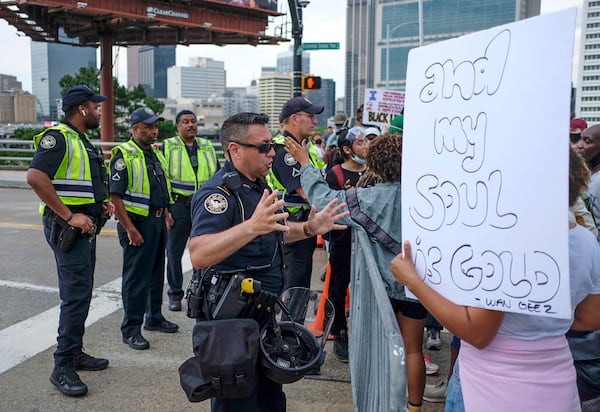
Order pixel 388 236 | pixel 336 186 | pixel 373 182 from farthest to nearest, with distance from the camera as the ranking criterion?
pixel 336 186
pixel 373 182
pixel 388 236

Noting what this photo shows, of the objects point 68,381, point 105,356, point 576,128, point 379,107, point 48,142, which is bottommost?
point 105,356

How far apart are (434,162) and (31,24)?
92.6 feet

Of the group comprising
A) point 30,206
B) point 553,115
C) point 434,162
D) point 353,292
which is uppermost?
point 553,115

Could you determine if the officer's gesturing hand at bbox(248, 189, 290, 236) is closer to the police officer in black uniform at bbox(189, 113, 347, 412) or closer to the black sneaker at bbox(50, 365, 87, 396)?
the police officer in black uniform at bbox(189, 113, 347, 412)

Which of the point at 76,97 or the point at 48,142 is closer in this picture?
the point at 48,142

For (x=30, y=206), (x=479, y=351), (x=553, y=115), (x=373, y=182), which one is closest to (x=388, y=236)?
(x=373, y=182)

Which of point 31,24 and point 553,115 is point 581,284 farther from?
point 31,24

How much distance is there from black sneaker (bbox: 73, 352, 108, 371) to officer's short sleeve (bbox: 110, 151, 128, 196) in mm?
1368

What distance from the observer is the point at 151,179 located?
509cm

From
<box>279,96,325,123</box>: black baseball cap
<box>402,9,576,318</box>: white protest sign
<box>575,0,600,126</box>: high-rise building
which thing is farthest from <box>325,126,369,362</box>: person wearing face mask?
<box>575,0,600,126</box>: high-rise building

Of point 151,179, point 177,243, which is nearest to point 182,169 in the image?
point 177,243

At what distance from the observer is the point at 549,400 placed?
1.88 m

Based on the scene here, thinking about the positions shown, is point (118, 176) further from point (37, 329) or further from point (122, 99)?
point (122, 99)

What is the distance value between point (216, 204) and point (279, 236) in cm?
48
